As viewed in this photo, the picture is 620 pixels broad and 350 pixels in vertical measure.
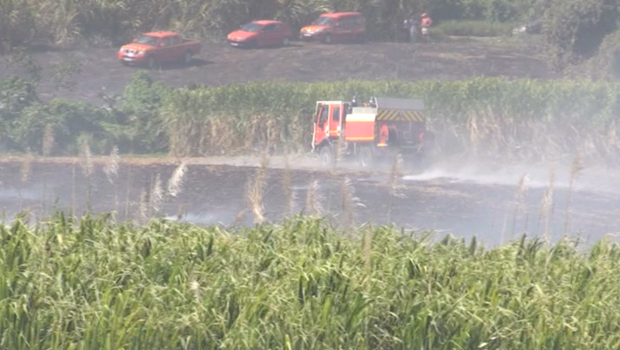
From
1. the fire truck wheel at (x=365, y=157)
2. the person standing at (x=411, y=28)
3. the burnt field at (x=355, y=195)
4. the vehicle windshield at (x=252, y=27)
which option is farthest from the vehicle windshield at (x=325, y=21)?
the fire truck wheel at (x=365, y=157)

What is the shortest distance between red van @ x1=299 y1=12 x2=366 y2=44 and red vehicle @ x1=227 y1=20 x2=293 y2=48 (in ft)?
4.97

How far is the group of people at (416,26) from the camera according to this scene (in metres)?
54.7

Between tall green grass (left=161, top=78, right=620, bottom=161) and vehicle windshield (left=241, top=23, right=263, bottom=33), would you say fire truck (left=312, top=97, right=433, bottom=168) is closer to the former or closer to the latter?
tall green grass (left=161, top=78, right=620, bottom=161)

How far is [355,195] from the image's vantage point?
26.4m

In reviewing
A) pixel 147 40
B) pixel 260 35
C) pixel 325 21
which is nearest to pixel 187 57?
pixel 147 40

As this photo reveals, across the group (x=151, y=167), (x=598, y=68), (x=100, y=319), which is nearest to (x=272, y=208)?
(x=151, y=167)

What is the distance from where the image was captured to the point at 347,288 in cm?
859

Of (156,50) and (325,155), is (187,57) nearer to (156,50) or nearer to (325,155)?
(156,50)

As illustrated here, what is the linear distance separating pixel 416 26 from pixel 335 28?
17.0 ft

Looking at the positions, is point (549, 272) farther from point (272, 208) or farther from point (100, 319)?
point (272, 208)

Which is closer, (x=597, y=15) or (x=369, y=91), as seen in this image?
(x=369, y=91)

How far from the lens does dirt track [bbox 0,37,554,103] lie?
144 ft

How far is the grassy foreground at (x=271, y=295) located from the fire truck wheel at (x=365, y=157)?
70.4ft

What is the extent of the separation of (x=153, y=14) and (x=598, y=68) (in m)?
20.6
